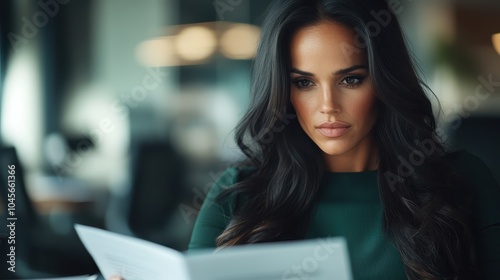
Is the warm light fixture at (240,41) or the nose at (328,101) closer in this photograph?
the nose at (328,101)

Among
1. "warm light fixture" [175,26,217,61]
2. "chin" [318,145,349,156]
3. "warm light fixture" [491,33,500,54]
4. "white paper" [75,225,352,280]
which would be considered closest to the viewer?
"white paper" [75,225,352,280]

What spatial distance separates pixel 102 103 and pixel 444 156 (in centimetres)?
91

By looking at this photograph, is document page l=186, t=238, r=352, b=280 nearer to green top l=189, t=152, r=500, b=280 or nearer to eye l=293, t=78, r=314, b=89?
green top l=189, t=152, r=500, b=280

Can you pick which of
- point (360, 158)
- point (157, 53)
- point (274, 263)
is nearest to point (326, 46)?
point (360, 158)

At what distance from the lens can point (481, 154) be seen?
1.54 metres

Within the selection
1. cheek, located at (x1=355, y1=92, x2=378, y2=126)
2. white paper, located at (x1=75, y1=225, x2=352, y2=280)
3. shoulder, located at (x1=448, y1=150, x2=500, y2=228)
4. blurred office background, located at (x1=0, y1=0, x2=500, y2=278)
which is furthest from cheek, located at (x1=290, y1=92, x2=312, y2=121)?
white paper, located at (x1=75, y1=225, x2=352, y2=280)

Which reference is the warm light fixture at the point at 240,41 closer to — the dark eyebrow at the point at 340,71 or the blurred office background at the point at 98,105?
the blurred office background at the point at 98,105

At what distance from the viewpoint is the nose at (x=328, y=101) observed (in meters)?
1.41

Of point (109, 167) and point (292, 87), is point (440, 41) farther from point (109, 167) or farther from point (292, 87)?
point (109, 167)

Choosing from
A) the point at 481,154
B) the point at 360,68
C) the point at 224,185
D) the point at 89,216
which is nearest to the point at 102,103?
the point at 89,216

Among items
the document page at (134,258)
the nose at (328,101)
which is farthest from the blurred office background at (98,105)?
the document page at (134,258)

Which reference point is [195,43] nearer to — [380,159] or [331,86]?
[331,86]

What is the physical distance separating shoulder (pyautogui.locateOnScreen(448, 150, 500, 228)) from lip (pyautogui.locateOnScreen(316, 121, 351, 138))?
0.87ft

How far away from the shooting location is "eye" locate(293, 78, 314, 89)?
1.43m
